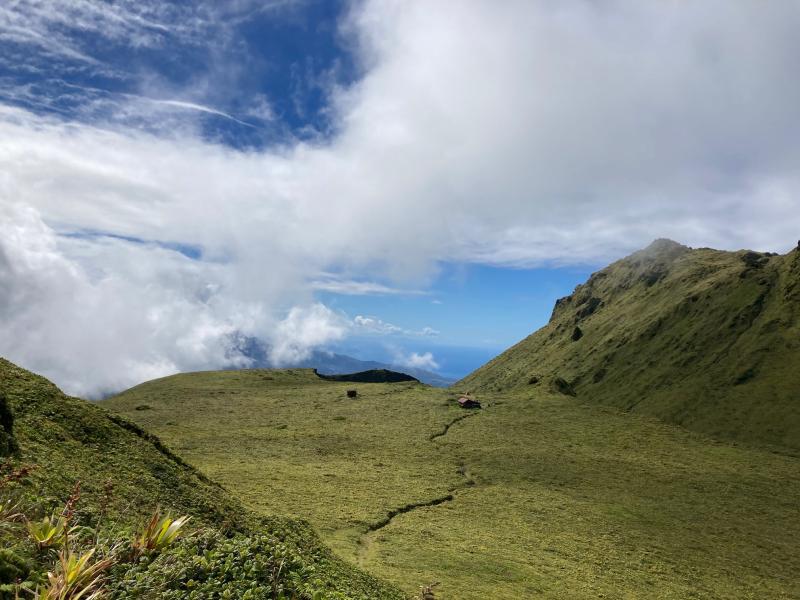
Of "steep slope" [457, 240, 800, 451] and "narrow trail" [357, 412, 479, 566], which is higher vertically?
"steep slope" [457, 240, 800, 451]

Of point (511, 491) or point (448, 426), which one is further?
point (448, 426)

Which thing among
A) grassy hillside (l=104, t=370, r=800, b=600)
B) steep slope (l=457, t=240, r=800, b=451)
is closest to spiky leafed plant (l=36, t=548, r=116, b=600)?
grassy hillside (l=104, t=370, r=800, b=600)

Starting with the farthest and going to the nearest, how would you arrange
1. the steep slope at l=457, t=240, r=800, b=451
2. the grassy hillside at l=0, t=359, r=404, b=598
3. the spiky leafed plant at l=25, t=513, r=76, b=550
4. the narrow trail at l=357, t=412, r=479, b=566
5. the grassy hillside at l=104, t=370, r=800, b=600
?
the steep slope at l=457, t=240, r=800, b=451, the grassy hillside at l=104, t=370, r=800, b=600, the narrow trail at l=357, t=412, r=479, b=566, the grassy hillside at l=0, t=359, r=404, b=598, the spiky leafed plant at l=25, t=513, r=76, b=550

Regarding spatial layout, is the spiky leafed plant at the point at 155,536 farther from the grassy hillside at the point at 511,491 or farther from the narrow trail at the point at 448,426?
the narrow trail at the point at 448,426

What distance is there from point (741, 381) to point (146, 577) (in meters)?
156

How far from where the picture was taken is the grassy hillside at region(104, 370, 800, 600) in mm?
31094

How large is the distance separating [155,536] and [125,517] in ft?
15.6

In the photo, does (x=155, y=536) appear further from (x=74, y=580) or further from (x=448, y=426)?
(x=448, y=426)

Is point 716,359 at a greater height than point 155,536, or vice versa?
point 716,359

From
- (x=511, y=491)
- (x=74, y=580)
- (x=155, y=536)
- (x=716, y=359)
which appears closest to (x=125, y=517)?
(x=155, y=536)

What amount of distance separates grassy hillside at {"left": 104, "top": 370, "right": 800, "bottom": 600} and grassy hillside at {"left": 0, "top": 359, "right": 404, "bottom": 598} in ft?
27.6

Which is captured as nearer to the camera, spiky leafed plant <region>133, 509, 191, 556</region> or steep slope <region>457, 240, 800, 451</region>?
spiky leafed plant <region>133, 509, 191, 556</region>

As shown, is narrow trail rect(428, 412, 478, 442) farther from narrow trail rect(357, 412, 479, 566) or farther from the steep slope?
the steep slope

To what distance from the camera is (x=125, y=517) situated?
54.5 ft
